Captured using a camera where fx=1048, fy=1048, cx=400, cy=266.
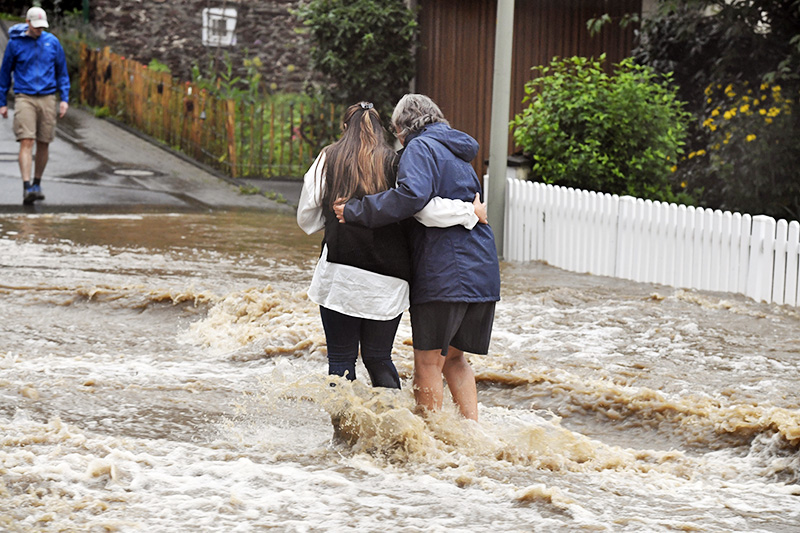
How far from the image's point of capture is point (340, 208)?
468 centimetres

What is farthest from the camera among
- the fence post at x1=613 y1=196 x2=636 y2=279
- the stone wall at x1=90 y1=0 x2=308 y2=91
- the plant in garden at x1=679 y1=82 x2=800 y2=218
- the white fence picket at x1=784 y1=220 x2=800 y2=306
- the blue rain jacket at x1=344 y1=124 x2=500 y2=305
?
the stone wall at x1=90 y1=0 x2=308 y2=91

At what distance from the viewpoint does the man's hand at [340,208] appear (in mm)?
4672

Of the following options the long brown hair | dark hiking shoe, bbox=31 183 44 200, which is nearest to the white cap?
dark hiking shoe, bbox=31 183 44 200

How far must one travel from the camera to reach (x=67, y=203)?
12711 mm

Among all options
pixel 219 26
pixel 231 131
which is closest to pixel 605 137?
pixel 231 131

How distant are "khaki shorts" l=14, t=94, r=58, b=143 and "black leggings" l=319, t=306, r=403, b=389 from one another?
7997 millimetres

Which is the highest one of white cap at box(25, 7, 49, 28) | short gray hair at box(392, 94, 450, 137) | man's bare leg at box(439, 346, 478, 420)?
white cap at box(25, 7, 49, 28)

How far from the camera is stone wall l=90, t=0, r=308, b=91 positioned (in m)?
21.5

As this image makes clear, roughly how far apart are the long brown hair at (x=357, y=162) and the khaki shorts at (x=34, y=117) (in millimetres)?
7933

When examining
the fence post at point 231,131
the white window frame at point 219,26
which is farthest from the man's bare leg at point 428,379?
the white window frame at point 219,26

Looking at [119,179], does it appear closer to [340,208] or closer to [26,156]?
[26,156]

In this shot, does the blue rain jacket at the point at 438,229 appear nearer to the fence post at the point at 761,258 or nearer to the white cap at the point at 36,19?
the fence post at the point at 761,258

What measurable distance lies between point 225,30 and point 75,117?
500 centimetres

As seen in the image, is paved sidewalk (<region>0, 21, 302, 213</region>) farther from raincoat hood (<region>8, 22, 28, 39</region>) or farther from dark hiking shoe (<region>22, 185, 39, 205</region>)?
raincoat hood (<region>8, 22, 28, 39</region>)
